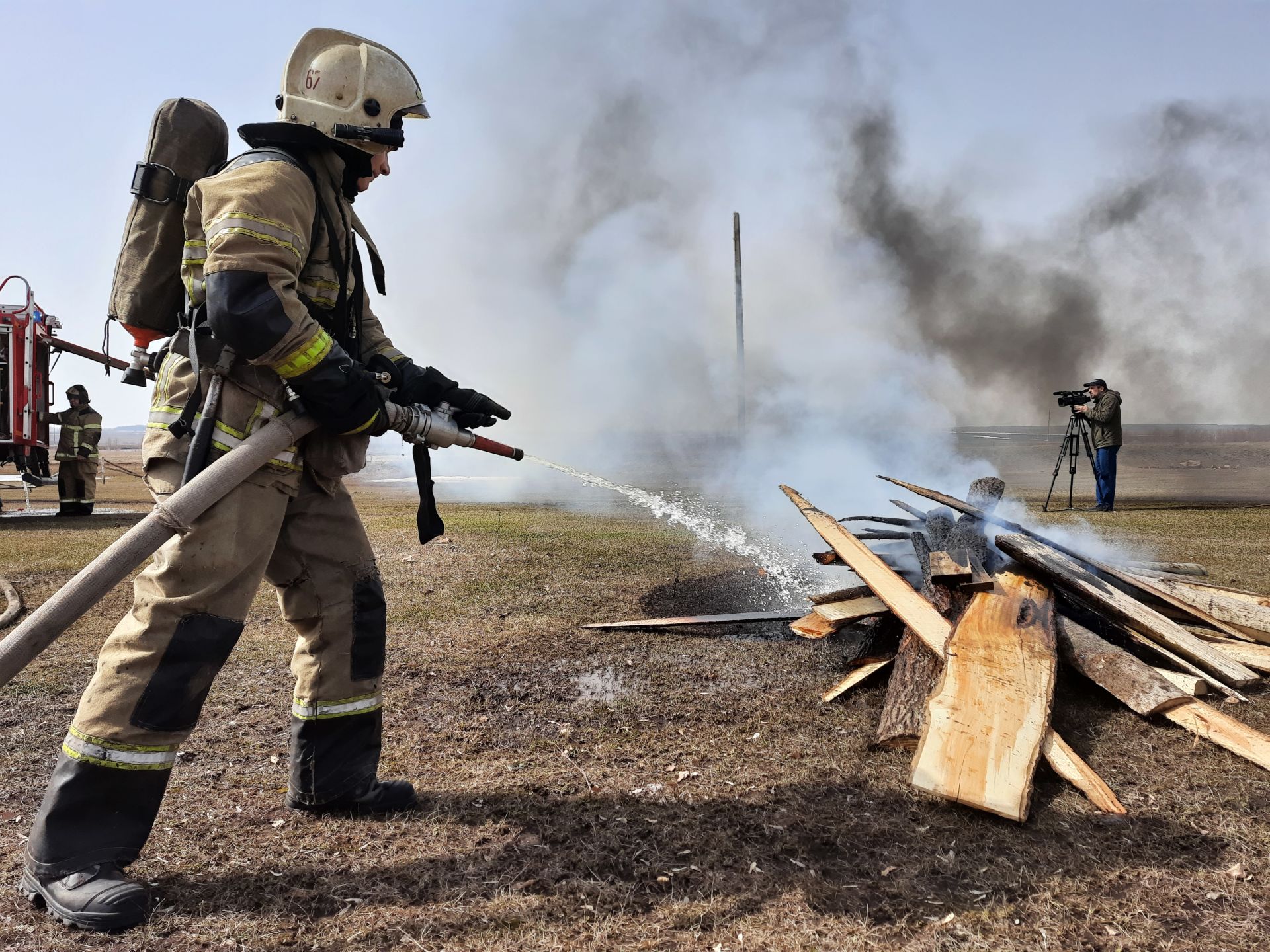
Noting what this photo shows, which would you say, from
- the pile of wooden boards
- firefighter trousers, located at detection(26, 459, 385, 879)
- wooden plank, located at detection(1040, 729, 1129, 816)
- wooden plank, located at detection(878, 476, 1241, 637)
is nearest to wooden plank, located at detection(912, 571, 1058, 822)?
the pile of wooden boards

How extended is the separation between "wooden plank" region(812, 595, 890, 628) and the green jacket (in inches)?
→ 364

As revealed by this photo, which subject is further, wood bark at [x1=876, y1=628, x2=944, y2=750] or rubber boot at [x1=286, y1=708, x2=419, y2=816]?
wood bark at [x1=876, y1=628, x2=944, y2=750]

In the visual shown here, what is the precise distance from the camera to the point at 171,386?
2363 millimetres

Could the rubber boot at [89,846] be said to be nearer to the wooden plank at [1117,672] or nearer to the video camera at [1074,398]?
the wooden plank at [1117,672]

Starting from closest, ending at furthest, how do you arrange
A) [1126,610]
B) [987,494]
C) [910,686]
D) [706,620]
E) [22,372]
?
1. [910,686]
2. [1126,610]
3. [706,620]
4. [987,494]
5. [22,372]

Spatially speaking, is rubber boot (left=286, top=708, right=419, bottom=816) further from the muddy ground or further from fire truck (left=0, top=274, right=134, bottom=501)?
fire truck (left=0, top=274, right=134, bottom=501)

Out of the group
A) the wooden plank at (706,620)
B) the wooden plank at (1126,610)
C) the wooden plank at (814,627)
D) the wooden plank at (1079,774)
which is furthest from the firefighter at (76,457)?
the wooden plank at (1079,774)

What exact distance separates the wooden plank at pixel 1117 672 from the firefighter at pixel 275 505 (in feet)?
9.04

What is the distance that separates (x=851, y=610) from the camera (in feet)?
13.4

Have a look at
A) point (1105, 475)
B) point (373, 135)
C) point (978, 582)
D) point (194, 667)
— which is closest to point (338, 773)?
point (194, 667)

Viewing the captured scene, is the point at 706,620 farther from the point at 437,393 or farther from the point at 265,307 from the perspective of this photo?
the point at 265,307

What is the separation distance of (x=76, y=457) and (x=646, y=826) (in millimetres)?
12365

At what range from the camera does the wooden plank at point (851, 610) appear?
13.3 ft

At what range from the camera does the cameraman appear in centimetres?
1158
